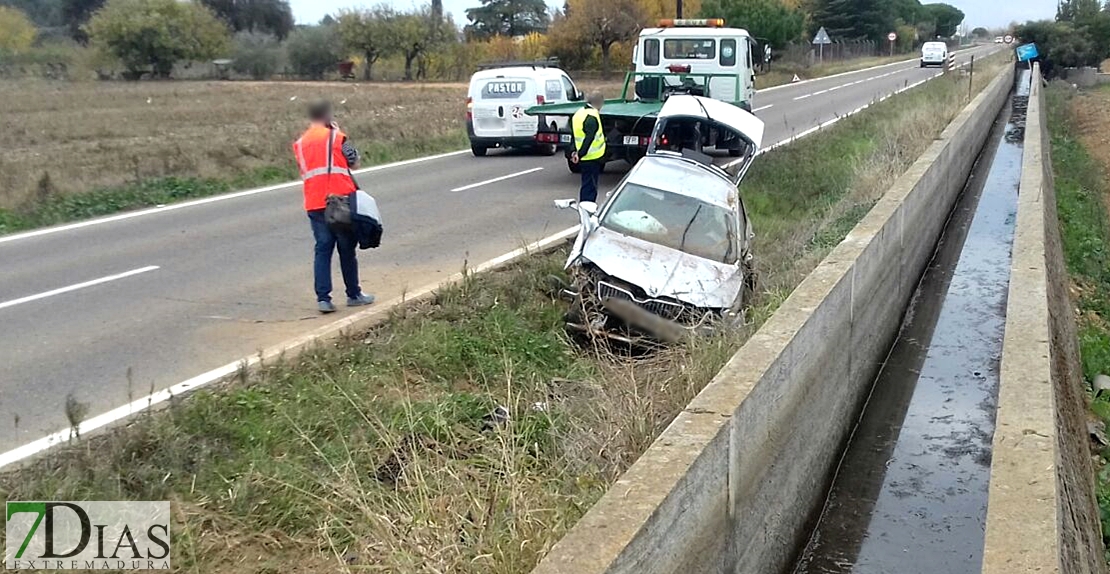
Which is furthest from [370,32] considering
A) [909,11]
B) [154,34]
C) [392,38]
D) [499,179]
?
[909,11]

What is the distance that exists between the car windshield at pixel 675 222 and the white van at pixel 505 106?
1053cm

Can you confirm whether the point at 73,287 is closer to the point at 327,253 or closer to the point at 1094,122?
the point at 327,253

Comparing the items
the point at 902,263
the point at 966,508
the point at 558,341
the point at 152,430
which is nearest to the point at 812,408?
the point at 966,508

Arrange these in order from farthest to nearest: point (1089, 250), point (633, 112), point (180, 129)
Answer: point (180, 129) → point (633, 112) → point (1089, 250)

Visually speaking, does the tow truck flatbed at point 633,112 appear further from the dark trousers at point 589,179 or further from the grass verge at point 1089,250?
the grass verge at point 1089,250

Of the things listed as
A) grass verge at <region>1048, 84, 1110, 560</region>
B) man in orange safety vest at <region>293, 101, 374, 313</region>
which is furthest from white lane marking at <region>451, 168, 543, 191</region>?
grass verge at <region>1048, 84, 1110, 560</region>

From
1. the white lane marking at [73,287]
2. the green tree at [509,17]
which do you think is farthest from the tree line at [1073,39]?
the white lane marking at [73,287]

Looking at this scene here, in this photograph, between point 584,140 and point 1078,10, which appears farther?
point 1078,10

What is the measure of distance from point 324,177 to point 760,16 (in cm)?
5529

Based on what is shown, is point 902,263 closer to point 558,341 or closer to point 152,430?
point 558,341

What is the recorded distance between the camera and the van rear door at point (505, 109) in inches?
777

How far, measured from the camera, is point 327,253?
Answer: 8500mm

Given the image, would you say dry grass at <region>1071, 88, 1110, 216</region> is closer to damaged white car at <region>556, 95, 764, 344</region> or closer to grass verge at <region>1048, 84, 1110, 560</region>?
grass verge at <region>1048, 84, 1110, 560</region>

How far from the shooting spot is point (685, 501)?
441 cm
